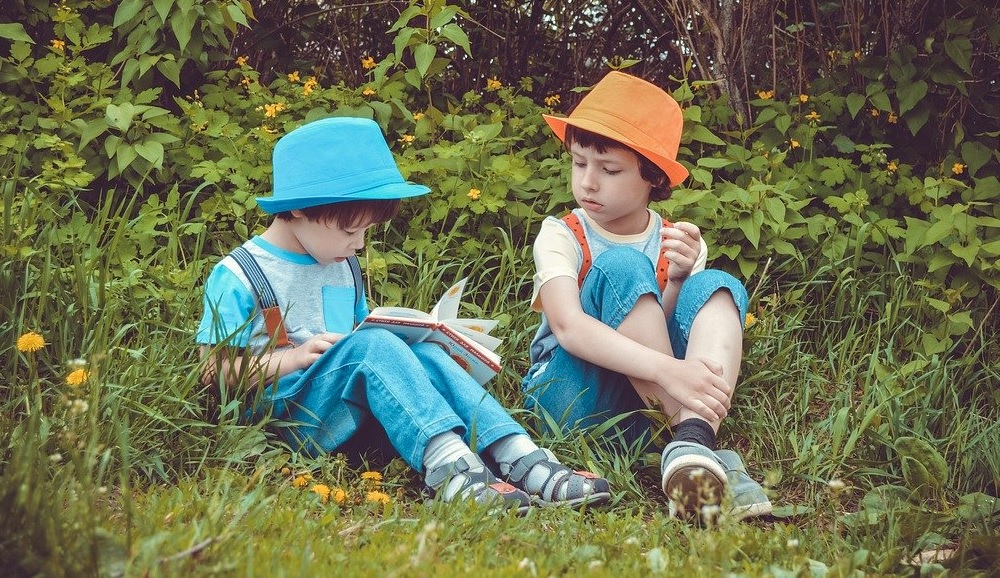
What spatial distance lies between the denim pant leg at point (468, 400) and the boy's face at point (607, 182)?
1.90 ft

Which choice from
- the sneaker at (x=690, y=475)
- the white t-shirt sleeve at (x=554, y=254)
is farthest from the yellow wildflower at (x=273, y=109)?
the sneaker at (x=690, y=475)

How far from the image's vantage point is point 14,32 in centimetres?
355

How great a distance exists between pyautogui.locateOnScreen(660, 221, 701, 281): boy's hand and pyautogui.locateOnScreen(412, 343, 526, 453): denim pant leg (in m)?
0.63

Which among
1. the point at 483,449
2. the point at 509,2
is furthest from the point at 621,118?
the point at 509,2

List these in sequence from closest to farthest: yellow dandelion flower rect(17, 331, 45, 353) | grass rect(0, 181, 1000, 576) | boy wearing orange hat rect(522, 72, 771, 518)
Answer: grass rect(0, 181, 1000, 576) < yellow dandelion flower rect(17, 331, 45, 353) < boy wearing orange hat rect(522, 72, 771, 518)

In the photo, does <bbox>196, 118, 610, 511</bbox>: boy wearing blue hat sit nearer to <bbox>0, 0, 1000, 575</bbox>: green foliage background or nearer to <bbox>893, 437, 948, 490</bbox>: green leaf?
<bbox>0, 0, 1000, 575</bbox>: green foliage background

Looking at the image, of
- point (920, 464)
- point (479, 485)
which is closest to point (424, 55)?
point (479, 485)

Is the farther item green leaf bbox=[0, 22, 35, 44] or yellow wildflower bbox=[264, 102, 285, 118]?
yellow wildflower bbox=[264, 102, 285, 118]

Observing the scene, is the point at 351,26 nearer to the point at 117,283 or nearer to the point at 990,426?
the point at 117,283

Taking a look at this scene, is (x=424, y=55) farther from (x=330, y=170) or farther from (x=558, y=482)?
(x=558, y=482)

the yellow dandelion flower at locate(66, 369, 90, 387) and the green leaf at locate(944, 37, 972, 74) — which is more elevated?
the green leaf at locate(944, 37, 972, 74)

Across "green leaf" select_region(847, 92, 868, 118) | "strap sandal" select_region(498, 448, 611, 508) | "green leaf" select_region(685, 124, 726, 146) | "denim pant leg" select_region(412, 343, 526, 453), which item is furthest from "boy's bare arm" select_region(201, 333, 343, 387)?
"green leaf" select_region(847, 92, 868, 118)

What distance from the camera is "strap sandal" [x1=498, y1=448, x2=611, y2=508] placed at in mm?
2455

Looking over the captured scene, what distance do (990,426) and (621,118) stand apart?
138 centimetres
